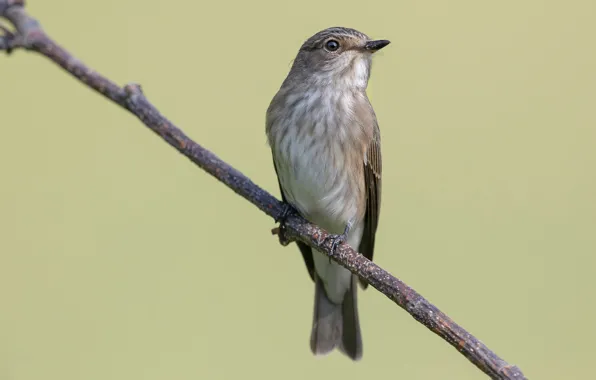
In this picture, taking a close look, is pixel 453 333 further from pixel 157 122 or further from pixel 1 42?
pixel 1 42

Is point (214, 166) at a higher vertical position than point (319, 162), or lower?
lower

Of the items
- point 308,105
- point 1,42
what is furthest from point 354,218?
point 1,42

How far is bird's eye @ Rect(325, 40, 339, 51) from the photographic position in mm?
4270

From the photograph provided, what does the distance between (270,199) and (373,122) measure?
1.57 metres

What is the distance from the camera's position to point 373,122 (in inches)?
173

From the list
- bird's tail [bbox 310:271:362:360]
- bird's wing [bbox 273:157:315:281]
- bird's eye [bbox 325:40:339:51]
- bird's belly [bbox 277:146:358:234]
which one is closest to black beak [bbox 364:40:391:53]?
bird's eye [bbox 325:40:339:51]

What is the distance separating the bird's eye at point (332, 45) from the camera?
4.27m

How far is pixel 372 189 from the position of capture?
4.54 m

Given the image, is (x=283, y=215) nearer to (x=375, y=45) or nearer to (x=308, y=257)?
(x=375, y=45)

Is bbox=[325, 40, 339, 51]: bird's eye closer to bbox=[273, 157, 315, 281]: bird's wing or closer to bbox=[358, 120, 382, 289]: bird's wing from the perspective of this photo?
bbox=[358, 120, 382, 289]: bird's wing

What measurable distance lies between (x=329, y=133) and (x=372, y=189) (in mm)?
555

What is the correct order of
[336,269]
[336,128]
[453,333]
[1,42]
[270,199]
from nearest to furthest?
[1,42] < [453,333] < [270,199] < [336,128] < [336,269]

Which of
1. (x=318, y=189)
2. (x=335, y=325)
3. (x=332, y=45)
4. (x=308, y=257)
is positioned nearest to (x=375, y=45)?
(x=332, y=45)

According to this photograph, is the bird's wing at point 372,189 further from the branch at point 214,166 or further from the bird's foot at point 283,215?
the branch at point 214,166
